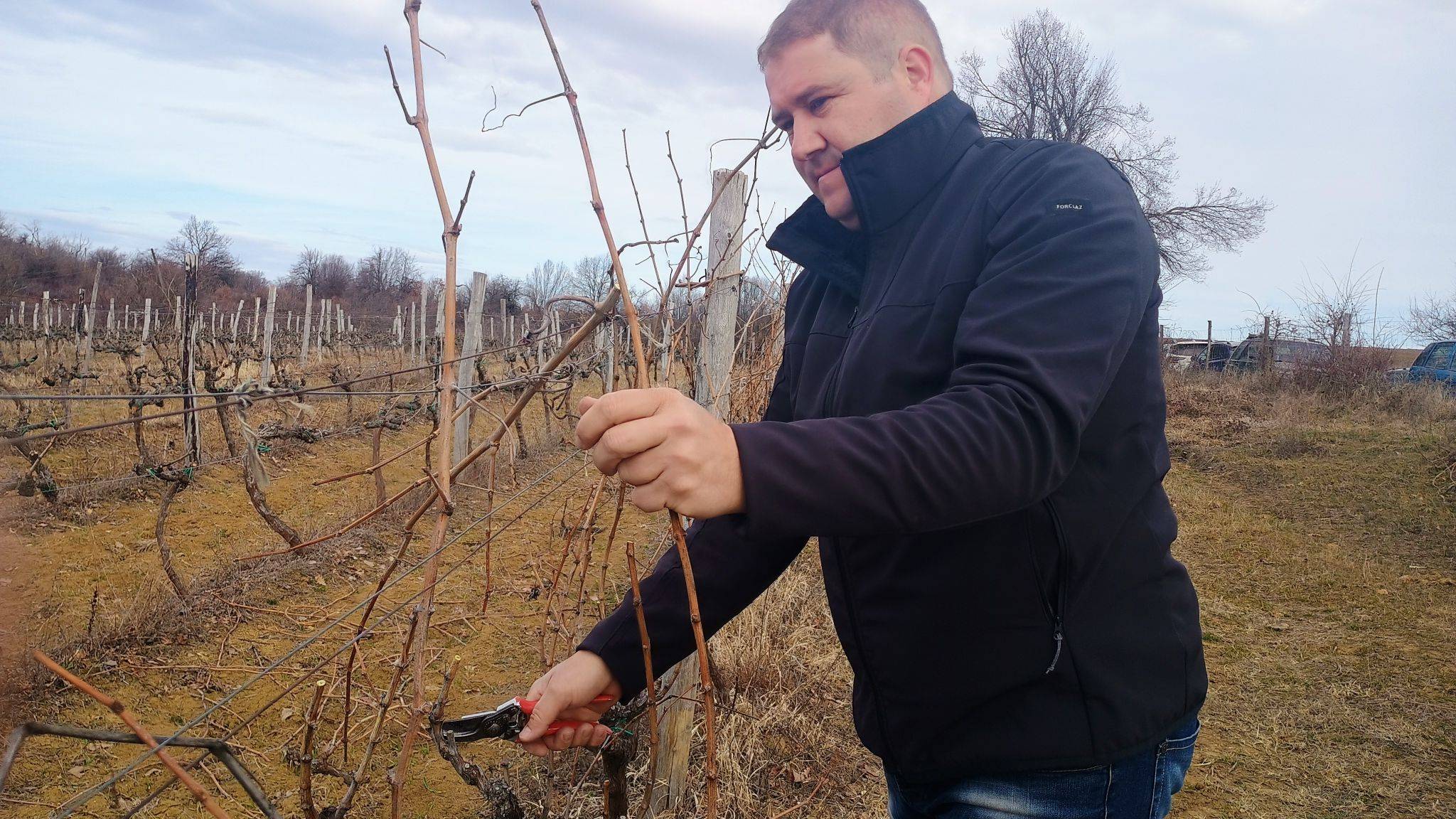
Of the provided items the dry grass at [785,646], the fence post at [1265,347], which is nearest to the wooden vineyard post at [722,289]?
the dry grass at [785,646]

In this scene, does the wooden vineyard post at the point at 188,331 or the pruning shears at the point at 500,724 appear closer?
the pruning shears at the point at 500,724

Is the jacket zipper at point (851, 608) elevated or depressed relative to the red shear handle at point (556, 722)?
elevated

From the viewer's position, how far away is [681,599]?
1.45 m

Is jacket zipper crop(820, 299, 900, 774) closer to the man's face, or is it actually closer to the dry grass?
the man's face

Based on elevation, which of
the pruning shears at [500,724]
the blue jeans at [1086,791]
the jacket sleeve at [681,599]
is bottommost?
the pruning shears at [500,724]

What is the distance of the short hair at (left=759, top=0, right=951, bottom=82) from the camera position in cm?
122

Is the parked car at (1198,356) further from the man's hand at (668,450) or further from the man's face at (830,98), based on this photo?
the man's hand at (668,450)

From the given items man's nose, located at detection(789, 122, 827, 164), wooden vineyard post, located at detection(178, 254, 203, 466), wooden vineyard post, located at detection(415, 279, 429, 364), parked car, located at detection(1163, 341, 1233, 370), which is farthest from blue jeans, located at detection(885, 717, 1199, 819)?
parked car, located at detection(1163, 341, 1233, 370)

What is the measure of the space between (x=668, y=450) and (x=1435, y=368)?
2037 centimetres

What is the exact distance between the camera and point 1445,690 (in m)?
4.91

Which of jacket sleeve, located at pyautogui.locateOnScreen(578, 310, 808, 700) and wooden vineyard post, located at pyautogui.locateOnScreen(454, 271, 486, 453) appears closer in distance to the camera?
jacket sleeve, located at pyautogui.locateOnScreen(578, 310, 808, 700)

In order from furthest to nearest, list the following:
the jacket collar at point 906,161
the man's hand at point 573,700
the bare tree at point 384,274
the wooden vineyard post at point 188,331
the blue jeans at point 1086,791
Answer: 1. the bare tree at point 384,274
2. the wooden vineyard post at point 188,331
3. the man's hand at point 573,700
4. the jacket collar at point 906,161
5. the blue jeans at point 1086,791

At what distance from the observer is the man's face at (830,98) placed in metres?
1.23

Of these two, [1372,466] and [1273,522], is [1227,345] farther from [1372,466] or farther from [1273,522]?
[1273,522]
